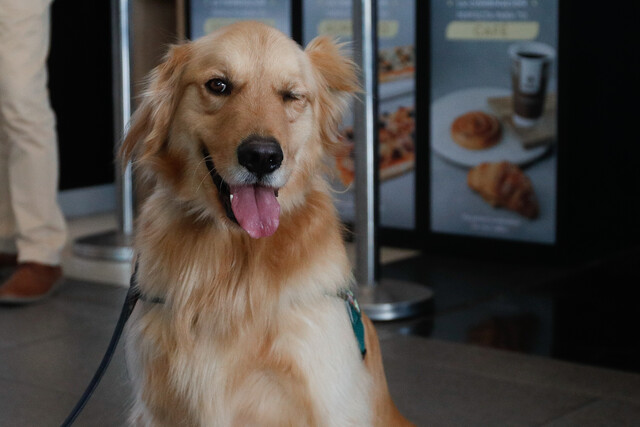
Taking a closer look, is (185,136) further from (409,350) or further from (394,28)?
(394,28)

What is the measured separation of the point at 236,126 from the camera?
1.86 metres

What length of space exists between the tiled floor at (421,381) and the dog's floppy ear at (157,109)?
2.73 ft

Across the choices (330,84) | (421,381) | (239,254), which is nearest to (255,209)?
(239,254)

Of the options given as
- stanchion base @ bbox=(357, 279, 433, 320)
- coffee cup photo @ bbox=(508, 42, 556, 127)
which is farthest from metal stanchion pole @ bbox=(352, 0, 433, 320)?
coffee cup photo @ bbox=(508, 42, 556, 127)

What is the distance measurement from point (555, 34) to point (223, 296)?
271 centimetres

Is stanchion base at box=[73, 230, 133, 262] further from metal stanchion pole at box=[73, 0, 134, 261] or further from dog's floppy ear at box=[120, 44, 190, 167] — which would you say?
dog's floppy ear at box=[120, 44, 190, 167]

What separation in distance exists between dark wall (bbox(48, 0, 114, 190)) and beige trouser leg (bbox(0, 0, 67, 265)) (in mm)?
1680

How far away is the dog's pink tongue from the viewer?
1.91m

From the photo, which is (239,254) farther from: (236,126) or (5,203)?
(5,203)

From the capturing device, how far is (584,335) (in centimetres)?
344

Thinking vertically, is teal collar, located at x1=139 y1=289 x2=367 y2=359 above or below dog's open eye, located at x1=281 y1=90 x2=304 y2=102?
below

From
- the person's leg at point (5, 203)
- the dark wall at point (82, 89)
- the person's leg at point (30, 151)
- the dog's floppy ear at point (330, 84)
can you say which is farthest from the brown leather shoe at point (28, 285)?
the dog's floppy ear at point (330, 84)

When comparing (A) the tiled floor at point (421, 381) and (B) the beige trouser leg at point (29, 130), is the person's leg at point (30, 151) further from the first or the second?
(A) the tiled floor at point (421, 381)

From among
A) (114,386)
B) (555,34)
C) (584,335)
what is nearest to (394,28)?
(555,34)
